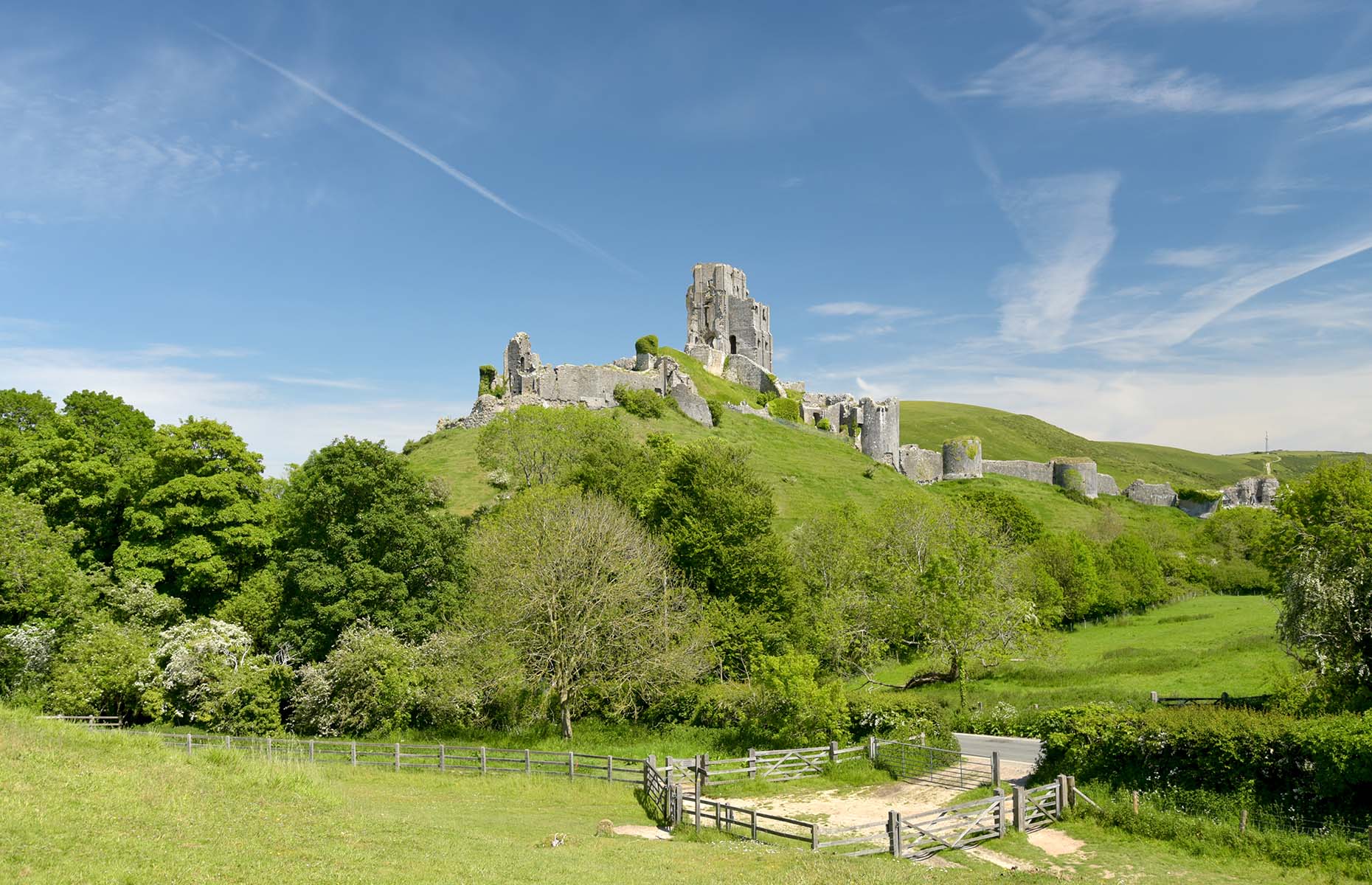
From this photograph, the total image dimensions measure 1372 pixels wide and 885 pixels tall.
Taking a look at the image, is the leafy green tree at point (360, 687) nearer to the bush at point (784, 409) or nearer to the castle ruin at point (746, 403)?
the castle ruin at point (746, 403)

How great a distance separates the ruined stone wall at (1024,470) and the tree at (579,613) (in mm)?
79808

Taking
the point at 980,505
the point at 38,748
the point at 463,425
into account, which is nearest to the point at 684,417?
the point at 463,425

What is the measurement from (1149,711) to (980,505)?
130 feet

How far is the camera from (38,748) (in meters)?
14.3

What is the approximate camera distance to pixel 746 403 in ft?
304

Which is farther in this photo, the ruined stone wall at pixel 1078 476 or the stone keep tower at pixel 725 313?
the stone keep tower at pixel 725 313

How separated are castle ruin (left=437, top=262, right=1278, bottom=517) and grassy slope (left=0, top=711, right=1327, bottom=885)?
202 ft

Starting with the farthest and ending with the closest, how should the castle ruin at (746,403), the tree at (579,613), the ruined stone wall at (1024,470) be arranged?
the ruined stone wall at (1024,470)
the castle ruin at (746,403)
the tree at (579,613)

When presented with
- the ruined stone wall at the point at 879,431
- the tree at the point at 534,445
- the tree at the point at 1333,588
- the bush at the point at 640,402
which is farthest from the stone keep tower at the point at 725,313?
the tree at the point at 1333,588

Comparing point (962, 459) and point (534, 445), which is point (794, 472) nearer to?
point (534, 445)

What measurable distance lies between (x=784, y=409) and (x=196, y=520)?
68422 mm

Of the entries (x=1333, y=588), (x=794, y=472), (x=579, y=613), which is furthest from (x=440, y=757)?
(x=794, y=472)

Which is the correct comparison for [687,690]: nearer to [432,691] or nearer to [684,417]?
[432,691]

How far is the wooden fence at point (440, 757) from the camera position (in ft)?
75.2
